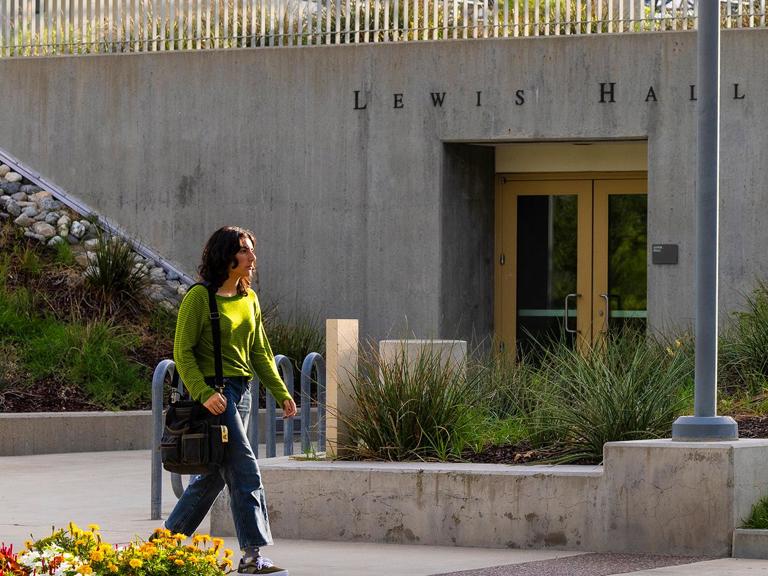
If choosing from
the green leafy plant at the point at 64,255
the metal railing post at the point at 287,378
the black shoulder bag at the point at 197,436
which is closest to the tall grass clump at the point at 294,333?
the green leafy plant at the point at 64,255

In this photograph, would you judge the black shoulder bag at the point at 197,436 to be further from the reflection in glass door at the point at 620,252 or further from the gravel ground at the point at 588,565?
the reflection in glass door at the point at 620,252

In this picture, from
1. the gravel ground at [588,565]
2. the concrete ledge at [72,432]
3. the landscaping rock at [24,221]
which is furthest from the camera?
the landscaping rock at [24,221]

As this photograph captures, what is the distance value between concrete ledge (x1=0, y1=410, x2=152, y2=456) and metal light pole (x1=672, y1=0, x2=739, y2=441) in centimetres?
746

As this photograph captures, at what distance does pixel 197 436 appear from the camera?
8.28 metres

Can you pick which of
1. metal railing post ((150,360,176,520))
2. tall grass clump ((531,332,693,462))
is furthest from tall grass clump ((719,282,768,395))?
metal railing post ((150,360,176,520))

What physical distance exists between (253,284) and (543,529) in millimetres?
10078

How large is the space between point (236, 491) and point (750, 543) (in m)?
2.97

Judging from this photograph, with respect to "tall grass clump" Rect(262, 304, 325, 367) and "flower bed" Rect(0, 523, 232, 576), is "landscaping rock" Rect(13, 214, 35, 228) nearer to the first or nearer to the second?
"tall grass clump" Rect(262, 304, 325, 367)

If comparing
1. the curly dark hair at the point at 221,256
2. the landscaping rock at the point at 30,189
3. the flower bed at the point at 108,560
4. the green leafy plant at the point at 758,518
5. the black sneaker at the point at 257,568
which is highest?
the landscaping rock at the point at 30,189

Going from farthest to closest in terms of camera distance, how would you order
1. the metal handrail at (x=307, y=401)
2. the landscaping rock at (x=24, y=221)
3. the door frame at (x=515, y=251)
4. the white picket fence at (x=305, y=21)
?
the landscaping rock at (x=24, y=221) → the door frame at (x=515, y=251) → the white picket fence at (x=305, y=21) → the metal handrail at (x=307, y=401)

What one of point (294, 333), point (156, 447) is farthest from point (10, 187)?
point (156, 447)

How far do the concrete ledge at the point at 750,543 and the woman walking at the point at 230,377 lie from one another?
2.68 meters

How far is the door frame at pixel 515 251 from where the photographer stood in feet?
63.3

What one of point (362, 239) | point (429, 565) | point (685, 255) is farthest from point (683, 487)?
point (362, 239)
